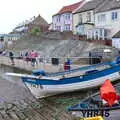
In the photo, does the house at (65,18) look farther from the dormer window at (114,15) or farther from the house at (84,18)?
the dormer window at (114,15)

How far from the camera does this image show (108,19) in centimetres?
5153

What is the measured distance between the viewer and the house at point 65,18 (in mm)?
65812

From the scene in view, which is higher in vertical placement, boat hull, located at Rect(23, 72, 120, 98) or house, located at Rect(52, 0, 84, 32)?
house, located at Rect(52, 0, 84, 32)

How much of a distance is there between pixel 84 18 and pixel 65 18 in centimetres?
897

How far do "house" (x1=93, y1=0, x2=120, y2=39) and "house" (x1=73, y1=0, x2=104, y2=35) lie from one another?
164cm

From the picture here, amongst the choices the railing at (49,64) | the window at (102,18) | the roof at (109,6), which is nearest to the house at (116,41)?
the roof at (109,6)

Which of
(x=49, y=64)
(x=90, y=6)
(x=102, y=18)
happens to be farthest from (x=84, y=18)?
(x=49, y=64)

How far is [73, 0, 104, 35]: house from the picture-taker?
56.3 m

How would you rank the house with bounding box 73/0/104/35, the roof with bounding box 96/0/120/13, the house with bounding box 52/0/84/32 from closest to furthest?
the roof with bounding box 96/0/120/13 < the house with bounding box 73/0/104/35 < the house with bounding box 52/0/84/32

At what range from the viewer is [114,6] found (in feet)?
165

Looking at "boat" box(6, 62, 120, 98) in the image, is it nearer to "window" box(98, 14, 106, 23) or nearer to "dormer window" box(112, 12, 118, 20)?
"dormer window" box(112, 12, 118, 20)

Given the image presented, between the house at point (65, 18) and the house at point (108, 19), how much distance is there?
36.8 ft

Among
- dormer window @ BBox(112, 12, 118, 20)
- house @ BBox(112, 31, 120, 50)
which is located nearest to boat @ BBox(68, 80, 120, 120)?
house @ BBox(112, 31, 120, 50)

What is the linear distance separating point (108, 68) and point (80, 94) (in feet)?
8.74
